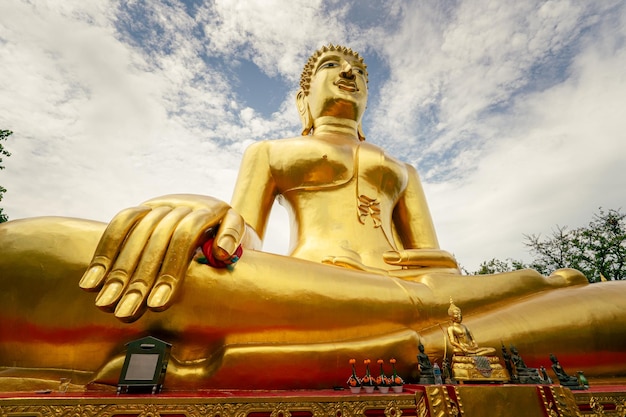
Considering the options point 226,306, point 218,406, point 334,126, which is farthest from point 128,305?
point 334,126

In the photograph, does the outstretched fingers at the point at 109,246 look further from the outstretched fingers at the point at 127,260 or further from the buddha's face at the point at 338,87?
the buddha's face at the point at 338,87

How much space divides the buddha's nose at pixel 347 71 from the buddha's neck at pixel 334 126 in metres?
0.56

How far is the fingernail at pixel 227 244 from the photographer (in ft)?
7.86

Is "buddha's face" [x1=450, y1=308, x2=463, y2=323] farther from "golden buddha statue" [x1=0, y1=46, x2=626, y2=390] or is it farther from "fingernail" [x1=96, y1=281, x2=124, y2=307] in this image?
"fingernail" [x1=96, y1=281, x2=124, y2=307]

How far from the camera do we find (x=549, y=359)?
276cm

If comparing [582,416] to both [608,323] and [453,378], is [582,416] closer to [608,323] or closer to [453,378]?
[453,378]

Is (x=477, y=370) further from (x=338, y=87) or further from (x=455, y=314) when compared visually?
(x=338, y=87)

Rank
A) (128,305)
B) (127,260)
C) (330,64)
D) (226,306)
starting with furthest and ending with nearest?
(330,64) → (226,306) → (127,260) → (128,305)

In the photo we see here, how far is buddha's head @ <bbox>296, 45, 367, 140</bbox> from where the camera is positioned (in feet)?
16.5

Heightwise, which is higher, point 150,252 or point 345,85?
point 345,85

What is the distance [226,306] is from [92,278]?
81 cm

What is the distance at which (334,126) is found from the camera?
5125 millimetres

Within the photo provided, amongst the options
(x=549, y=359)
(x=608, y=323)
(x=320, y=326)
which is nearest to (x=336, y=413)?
(x=320, y=326)

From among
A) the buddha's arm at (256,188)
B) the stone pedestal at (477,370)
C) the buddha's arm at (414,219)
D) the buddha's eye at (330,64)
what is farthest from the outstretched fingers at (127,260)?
the buddha's eye at (330,64)
